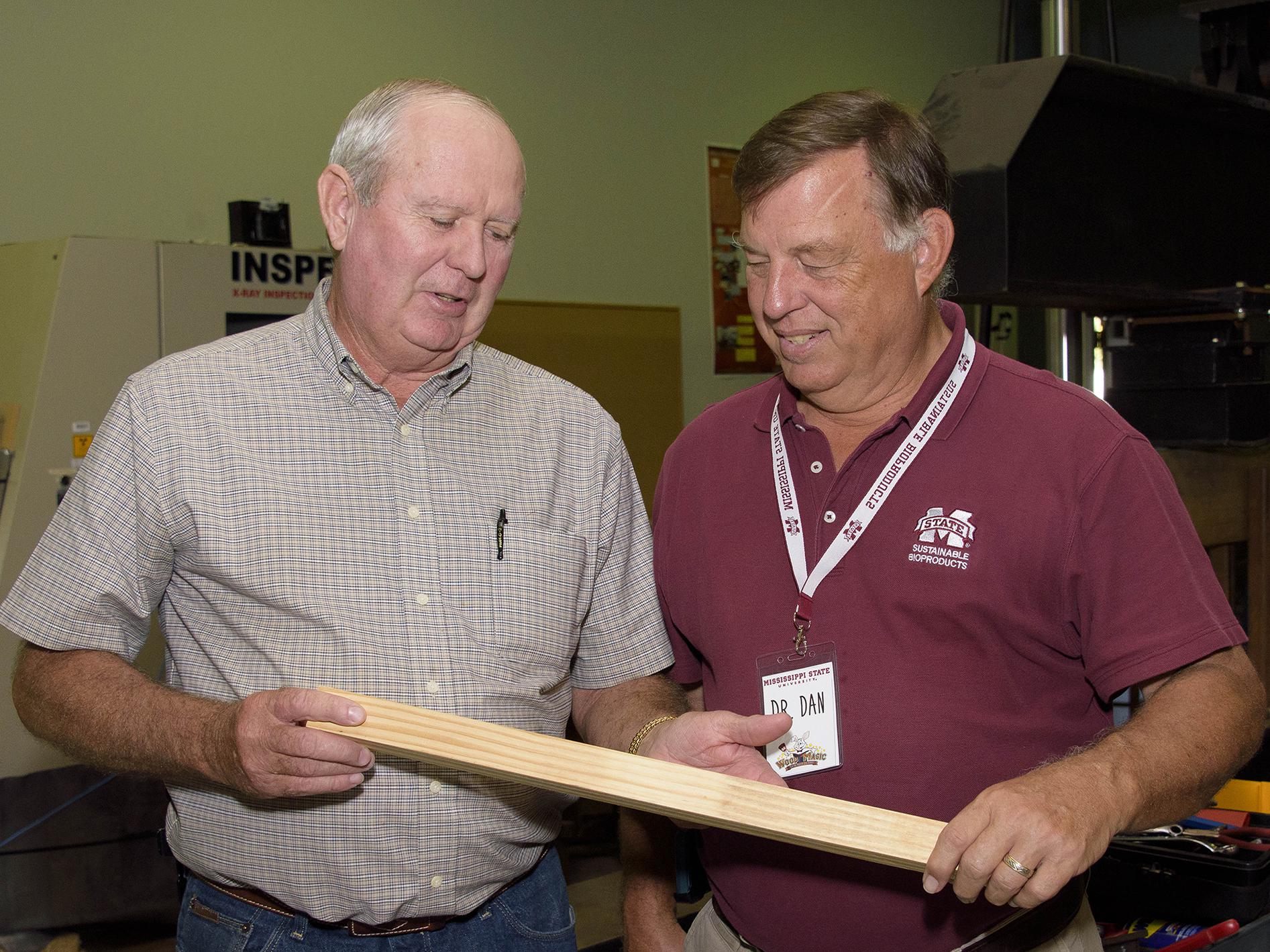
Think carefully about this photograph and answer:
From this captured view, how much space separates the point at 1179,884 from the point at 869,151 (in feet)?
4.84

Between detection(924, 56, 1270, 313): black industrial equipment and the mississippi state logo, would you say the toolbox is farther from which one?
detection(924, 56, 1270, 313): black industrial equipment

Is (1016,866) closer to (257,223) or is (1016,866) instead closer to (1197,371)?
(1197,371)

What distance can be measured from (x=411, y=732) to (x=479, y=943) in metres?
0.48

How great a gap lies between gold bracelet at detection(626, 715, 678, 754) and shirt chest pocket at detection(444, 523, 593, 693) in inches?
5.4

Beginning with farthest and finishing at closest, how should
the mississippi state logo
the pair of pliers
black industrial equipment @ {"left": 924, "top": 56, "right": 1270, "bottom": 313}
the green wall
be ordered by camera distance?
the green wall < black industrial equipment @ {"left": 924, "top": 56, "right": 1270, "bottom": 313} < the pair of pliers < the mississippi state logo

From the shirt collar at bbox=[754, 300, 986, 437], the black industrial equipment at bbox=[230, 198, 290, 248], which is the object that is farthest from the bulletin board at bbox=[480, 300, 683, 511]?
the shirt collar at bbox=[754, 300, 986, 437]

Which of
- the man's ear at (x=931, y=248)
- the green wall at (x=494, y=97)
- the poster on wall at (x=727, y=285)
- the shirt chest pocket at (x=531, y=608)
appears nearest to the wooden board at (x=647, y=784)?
the shirt chest pocket at (x=531, y=608)

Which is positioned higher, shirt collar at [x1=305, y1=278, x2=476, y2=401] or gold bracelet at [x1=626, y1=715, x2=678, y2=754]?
shirt collar at [x1=305, y1=278, x2=476, y2=401]

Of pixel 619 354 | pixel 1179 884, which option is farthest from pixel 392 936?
pixel 619 354

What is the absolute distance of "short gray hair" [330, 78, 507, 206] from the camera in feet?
5.02

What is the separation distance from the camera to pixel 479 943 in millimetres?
1538

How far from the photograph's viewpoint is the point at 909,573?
150 centimetres

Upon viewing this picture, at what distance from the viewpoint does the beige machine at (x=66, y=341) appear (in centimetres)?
301

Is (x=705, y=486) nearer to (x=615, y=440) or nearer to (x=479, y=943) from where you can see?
(x=615, y=440)
